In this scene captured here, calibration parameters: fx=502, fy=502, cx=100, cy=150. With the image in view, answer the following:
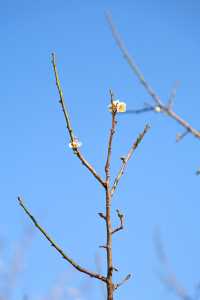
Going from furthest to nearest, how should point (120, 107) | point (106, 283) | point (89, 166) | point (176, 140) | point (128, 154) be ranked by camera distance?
point (120, 107) → point (128, 154) → point (89, 166) → point (106, 283) → point (176, 140)

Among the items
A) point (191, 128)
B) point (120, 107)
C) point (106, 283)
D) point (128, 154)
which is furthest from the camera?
point (120, 107)

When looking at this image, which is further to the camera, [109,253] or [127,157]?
[127,157]

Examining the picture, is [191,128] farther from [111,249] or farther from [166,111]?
[111,249]

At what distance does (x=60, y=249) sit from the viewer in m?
2.41

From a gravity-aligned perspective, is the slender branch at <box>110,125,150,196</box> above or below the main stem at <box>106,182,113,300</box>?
above

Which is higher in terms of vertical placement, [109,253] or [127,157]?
[127,157]

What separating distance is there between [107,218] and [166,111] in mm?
803

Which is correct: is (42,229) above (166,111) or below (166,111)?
above

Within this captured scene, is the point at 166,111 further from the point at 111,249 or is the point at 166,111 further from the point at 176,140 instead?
the point at 111,249

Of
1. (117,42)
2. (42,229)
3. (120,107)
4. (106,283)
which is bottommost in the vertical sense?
(106,283)

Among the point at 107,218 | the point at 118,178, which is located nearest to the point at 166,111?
the point at 107,218

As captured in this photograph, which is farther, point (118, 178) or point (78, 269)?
point (118, 178)

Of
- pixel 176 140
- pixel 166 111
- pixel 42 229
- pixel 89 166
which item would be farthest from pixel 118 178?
pixel 166 111

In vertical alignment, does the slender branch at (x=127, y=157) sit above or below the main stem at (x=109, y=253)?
above
